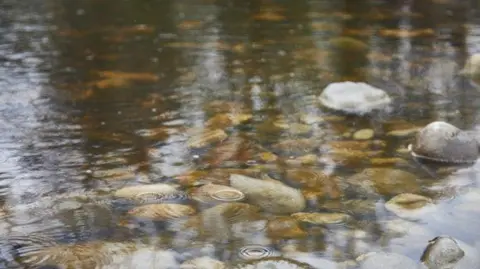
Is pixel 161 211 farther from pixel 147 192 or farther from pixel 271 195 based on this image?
pixel 271 195

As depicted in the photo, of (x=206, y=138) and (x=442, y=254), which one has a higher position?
(x=206, y=138)

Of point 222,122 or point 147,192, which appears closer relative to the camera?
point 147,192

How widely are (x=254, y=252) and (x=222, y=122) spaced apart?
4.22ft

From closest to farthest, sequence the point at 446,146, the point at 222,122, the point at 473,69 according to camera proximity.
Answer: the point at 446,146
the point at 222,122
the point at 473,69

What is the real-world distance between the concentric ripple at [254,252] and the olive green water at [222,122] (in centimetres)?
2

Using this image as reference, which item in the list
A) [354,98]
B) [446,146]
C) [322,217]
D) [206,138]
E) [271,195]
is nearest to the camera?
[322,217]

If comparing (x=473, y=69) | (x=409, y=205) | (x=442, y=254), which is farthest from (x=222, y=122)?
(x=473, y=69)

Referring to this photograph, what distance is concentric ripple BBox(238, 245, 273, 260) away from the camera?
216 centimetres

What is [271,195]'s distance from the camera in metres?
2.54

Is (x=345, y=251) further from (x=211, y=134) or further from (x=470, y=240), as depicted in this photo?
(x=211, y=134)

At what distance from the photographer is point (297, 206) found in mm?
2490

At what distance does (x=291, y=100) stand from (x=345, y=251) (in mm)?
1644

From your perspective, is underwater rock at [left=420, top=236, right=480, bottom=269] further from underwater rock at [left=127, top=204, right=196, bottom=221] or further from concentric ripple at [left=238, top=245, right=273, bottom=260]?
underwater rock at [left=127, top=204, right=196, bottom=221]

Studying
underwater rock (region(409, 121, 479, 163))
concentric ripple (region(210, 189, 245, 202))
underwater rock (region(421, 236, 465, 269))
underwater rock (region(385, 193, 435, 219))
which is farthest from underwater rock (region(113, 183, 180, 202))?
underwater rock (region(409, 121, 479, 163))
